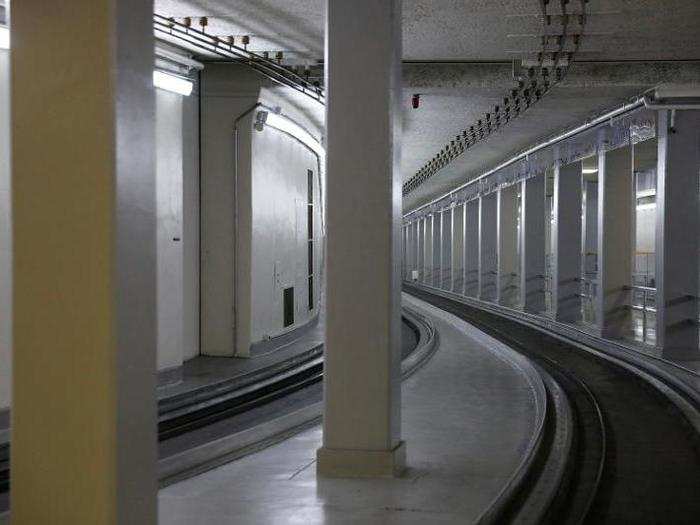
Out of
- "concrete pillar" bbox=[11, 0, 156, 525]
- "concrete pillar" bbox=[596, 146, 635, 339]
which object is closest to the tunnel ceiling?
"concrete pillar" bbox=[596, 146, 635, 339]

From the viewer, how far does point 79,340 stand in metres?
3.39

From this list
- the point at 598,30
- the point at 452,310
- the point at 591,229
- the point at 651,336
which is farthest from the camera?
the point at 591,229

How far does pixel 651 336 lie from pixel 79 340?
17.2m

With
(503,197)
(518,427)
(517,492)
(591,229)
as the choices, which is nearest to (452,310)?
(503,197)

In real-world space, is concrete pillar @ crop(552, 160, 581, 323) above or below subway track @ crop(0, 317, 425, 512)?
above

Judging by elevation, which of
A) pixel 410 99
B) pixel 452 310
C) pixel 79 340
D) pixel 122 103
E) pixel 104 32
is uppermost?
pixel 410 99

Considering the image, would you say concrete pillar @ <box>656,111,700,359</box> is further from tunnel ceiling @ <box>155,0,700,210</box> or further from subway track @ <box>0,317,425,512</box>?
subway track @ <box>0,317,425,512</box>

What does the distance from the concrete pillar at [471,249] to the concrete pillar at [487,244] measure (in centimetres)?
252

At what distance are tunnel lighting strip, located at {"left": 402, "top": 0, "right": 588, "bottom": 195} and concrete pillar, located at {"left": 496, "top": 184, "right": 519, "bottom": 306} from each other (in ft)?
25.0

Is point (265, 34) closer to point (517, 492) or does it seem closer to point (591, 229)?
point (517, 492)

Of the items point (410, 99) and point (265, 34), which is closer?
point (265, 34)

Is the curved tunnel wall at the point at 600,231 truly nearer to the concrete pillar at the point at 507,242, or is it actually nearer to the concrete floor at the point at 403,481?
the concrete pillar at the point at 507,242

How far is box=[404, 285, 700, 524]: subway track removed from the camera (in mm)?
7121

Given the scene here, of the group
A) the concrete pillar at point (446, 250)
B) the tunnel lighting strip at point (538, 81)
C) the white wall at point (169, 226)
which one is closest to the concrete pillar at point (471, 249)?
the concrete pillar at point (446, 250)
